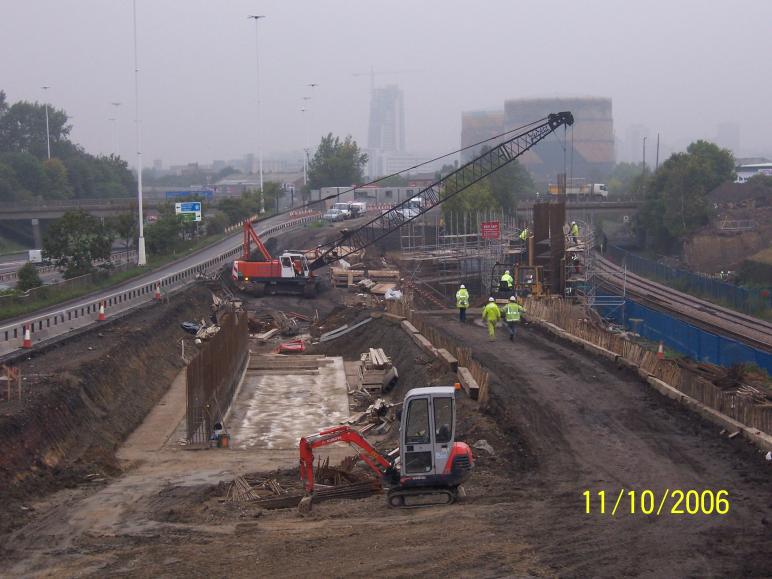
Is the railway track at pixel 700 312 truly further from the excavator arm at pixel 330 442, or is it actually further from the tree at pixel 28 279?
the tree at pixel 28 279

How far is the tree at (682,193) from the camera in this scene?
71312 millimetres

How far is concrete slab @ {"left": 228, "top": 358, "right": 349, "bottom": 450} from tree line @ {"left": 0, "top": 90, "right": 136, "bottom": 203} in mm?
71107

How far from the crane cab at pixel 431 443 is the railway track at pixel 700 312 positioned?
22.8 m

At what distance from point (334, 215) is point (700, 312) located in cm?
3716

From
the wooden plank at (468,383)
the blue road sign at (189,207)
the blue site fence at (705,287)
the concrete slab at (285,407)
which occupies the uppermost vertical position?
the blue road sign at (189,207)

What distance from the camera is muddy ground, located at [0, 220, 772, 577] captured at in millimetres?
10617

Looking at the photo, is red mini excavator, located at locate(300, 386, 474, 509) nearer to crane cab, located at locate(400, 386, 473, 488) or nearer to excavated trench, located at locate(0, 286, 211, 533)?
crane cab, located at locate(400, 386, 473, 488)

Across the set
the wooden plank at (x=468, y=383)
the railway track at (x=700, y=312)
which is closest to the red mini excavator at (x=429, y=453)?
the wooden plank at (x=468, y=383)

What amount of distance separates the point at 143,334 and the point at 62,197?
76714 mm

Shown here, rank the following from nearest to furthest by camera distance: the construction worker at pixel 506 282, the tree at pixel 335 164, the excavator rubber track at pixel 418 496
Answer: the excavator rubber track at pixel 418 496, the construction worker at pixel 506 282, the tree at pixel 335 164

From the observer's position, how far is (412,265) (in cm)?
5475

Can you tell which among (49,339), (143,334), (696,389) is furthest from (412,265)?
(696,389)
